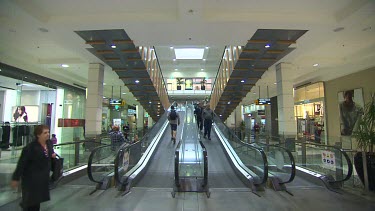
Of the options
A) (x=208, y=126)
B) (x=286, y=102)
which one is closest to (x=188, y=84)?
→ (x=208, y=126)

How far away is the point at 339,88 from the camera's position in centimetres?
1337

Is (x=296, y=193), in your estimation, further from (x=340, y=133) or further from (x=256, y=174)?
(x=340, y=133)

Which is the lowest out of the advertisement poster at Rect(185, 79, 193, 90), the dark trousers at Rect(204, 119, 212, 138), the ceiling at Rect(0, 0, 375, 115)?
the dark trousers at Rect(204, 119, 212, 138)

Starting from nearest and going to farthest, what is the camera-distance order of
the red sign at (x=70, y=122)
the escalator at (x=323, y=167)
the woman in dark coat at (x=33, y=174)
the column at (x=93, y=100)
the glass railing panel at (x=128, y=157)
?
the woman in dark coat at (x=33, y=174) → the escalator at (x=323, y=167) → the glass railing panel at (x=128, y=157) → the column at (x=93, y=100) → the red sign at (x=70, y=122)

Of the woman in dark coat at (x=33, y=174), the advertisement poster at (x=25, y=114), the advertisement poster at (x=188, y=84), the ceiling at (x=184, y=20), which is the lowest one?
the woman in dark coat at (x=33, y=174)

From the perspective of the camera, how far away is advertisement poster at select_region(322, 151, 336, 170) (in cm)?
592

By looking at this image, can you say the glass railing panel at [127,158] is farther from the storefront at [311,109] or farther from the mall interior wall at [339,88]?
the mall interior wall at [339,88]

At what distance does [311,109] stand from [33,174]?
17635 mm

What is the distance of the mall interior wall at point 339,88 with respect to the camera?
36.9ft

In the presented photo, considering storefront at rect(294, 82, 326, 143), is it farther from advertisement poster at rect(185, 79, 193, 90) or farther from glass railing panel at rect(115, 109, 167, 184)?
advertisement poster at rect(185, 79, 193, 90)

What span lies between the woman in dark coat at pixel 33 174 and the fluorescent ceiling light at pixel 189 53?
1496cm

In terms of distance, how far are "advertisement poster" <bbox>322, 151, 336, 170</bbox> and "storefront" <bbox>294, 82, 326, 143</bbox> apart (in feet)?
27.9

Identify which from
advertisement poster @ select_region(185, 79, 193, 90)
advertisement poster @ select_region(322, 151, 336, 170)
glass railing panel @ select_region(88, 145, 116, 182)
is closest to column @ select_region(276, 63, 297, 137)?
advertisement poster @ select_region(322, 151, 336, 170)

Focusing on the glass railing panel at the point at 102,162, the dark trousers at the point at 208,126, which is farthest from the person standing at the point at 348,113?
the glass railing panel at the point at 102,162
